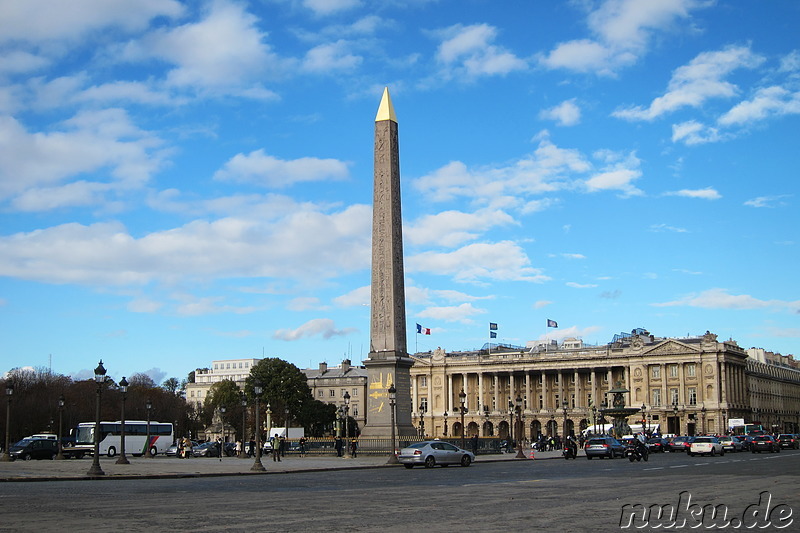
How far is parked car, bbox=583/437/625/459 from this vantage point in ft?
182

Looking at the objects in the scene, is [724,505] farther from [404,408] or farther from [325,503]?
[404,408]

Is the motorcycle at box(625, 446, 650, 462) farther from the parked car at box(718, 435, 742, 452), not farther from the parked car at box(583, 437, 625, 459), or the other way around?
the parked car at box(718, 435, 742, 452)

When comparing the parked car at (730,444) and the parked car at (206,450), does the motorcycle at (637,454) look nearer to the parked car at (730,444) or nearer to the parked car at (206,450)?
the parked car at (730,444)

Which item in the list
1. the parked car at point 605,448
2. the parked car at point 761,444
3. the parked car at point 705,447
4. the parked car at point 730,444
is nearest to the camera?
the parked car at point 605,448

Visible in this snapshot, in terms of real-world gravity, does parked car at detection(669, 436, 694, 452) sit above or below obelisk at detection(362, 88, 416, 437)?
→ below

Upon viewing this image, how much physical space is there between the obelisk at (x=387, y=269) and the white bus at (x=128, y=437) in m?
32.7

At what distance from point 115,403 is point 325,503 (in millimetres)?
107488

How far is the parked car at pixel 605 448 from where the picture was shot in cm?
5533

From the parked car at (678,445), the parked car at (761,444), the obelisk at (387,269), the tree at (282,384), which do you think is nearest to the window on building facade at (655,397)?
the tree at (282,384)

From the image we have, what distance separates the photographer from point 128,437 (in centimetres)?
7519

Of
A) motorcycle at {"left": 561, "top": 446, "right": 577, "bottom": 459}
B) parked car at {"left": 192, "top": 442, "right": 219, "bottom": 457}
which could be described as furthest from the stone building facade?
motorcycle at {"left": 561, "top": 446, "right": 577, "bottom": 459}

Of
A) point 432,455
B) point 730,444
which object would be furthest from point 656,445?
point 432,455

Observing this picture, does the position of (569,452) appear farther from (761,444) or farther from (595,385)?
(595,385)

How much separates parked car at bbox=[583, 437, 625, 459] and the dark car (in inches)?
1382
